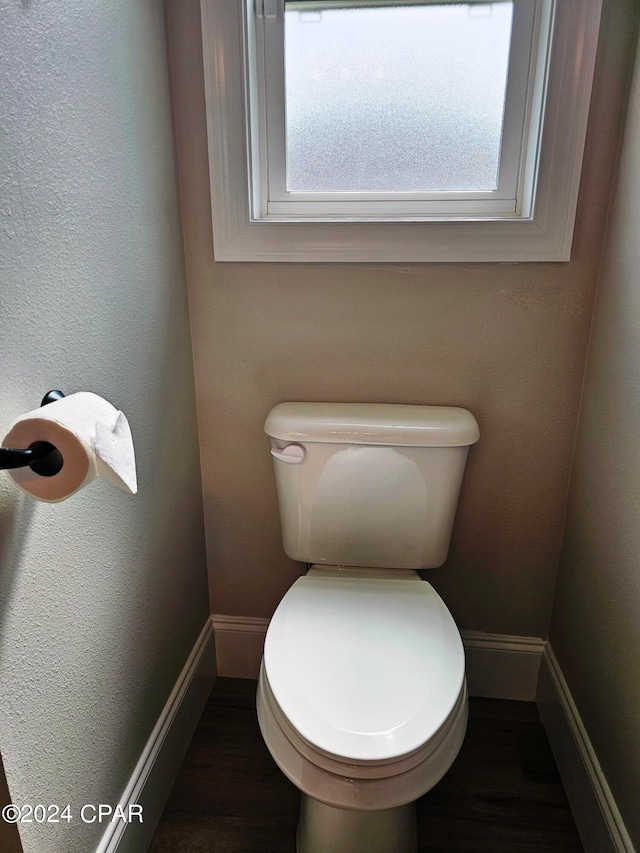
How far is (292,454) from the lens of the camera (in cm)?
128

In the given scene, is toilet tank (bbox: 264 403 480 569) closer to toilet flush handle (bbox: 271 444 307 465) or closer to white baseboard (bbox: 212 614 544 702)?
toilet flush handle (bbox: 271 444 307 465)

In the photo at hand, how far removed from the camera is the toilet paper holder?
0.65 meters

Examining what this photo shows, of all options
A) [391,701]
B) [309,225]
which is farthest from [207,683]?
[309,225]

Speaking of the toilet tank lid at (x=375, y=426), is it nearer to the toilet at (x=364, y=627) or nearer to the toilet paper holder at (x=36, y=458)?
the toilet at (x=364, y=627)

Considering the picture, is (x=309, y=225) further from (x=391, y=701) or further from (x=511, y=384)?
(x=391, y=701)

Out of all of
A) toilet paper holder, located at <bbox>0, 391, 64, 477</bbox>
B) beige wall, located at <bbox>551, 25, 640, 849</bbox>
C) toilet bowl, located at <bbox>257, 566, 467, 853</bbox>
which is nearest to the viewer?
toilet paper holder, located at <bbox>0, 391, 64, 477</bbox>

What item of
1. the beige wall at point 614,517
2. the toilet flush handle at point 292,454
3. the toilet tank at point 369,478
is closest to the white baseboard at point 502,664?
the beige wall at point 614,517

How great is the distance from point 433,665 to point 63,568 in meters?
0.66

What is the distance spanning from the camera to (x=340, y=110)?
51.7 inches

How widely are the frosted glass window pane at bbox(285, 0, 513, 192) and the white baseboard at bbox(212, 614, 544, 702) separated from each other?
1.17 meters

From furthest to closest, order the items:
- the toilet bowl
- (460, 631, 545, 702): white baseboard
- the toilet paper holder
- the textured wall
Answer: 1. (460, 631, 545, 702): white baseboard
2. the toilet bowl
3. the textured wall
4. the toilet paper holder

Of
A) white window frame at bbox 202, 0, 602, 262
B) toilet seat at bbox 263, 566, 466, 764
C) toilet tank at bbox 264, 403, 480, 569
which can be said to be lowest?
toilet seat at bbox 263, 566, 466, 764
